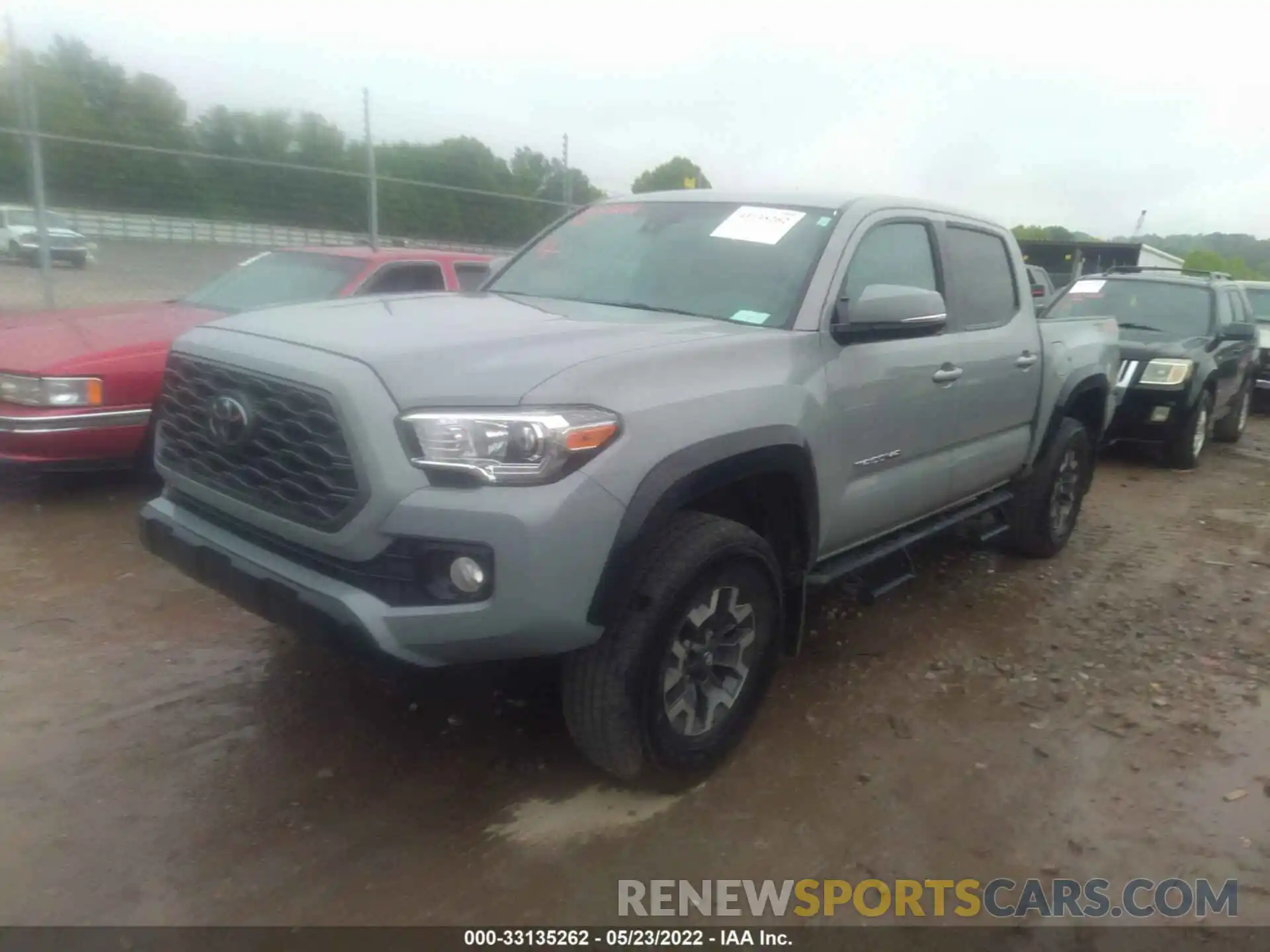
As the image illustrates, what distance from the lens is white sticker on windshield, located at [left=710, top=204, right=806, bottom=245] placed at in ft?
12.1

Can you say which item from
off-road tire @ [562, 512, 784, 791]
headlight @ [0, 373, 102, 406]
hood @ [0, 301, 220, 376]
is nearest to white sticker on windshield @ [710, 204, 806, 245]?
off-road tire @ [562, 512, 784, 791]

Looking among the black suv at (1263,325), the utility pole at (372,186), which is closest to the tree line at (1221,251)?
the black suv at (1263,325)

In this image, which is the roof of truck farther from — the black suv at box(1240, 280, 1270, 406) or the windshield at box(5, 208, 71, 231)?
the black suv at box(1240, 280, 1270, 406)

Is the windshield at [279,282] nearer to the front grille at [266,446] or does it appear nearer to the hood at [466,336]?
the hood at [466,336]

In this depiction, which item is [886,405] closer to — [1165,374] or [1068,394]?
[1068,394]

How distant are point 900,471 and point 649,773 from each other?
161 centimetres

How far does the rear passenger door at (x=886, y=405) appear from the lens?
3471mm

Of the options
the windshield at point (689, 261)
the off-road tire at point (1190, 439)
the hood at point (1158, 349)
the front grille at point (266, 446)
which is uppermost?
the windshield at point (689, 261)

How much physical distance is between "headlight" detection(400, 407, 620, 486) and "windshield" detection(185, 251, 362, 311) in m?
3.90

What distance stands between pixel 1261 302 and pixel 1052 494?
1018 cm

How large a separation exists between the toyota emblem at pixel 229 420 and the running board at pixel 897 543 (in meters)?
1.93

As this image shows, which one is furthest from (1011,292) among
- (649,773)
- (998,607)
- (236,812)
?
(236,812)

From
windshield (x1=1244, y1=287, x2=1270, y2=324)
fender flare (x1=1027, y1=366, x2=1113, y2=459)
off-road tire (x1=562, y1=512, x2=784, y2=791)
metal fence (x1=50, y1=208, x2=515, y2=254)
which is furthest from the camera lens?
windshield (x1=1244, y1=287, x2=1270, y2=324)

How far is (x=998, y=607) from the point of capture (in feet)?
16.1
